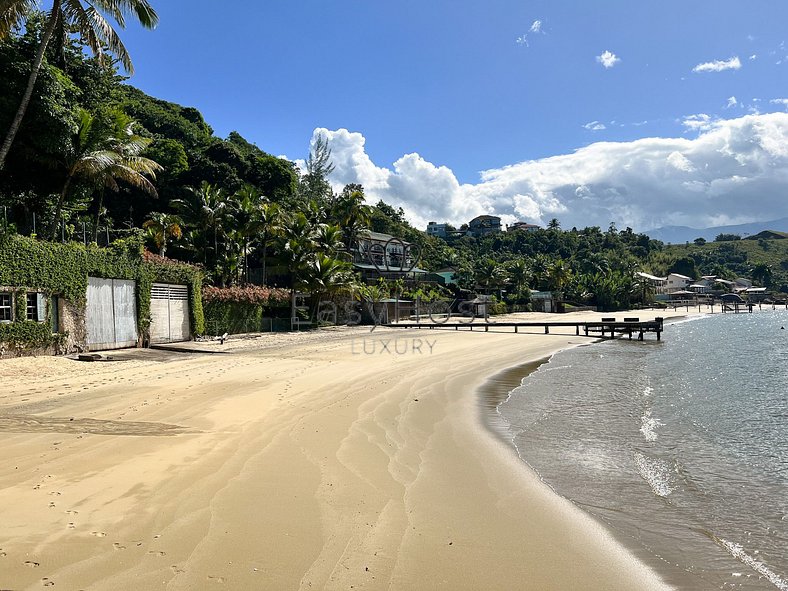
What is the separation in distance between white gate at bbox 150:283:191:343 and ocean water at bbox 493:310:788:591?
15267 mm

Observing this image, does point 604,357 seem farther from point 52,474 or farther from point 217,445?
point 52,474

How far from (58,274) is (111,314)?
2795 millimetres

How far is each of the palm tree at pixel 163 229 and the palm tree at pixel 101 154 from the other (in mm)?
10604

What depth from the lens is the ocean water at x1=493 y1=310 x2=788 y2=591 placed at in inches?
199


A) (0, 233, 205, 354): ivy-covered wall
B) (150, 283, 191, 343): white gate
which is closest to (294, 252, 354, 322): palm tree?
(150, 283, 191, 343): white gate

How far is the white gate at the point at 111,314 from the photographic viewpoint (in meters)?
19.5

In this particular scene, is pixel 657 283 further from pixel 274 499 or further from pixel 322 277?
pixel 274 499

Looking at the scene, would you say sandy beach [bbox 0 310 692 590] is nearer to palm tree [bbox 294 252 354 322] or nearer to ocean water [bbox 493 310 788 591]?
ocean water [bbox 493 310 788 591]

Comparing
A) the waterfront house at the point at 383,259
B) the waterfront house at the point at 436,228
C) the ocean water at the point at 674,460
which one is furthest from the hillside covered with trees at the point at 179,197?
the waterfront house at the point at 436,228

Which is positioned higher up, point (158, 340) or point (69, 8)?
point (69, 8)

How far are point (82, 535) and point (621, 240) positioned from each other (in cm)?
13475

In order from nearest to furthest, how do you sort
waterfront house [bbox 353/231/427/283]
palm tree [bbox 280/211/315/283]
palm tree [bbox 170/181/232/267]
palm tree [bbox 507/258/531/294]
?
palm tree [bbox 170/181/232/267] < palm tree [bbox 280/211/315/283] < waterfront house [bbox 353/231/427/283] < palm tree [bbox 507/258/531/294]

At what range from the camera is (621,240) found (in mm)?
126938

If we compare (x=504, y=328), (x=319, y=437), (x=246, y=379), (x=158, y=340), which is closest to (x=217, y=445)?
(x=319, y=437)
